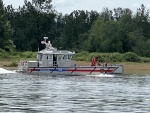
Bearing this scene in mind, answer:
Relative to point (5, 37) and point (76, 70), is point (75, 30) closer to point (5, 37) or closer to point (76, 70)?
point (5, 37)

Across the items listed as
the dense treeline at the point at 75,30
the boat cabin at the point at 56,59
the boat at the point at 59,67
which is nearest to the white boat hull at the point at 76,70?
the boat at the point at 59,67

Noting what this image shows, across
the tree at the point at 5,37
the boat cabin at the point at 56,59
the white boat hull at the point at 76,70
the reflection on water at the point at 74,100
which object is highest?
the tree at the point at 5,37

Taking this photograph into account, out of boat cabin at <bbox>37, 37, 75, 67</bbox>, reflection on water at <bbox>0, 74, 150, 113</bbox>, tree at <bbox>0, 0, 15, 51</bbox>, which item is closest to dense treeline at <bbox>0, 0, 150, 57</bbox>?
tree at <bbox>0, 0, 15, 51</bbox>

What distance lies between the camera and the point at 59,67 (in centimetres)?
6731

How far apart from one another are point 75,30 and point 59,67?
111 m

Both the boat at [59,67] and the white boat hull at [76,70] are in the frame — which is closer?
the white boat hull at [76,70]

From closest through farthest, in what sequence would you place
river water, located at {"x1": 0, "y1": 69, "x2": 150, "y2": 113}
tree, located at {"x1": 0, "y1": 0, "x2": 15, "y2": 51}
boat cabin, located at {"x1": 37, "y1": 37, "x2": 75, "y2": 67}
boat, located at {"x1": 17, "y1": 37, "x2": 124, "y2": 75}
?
river water, located at {"x1": 0, "y1": 69, "x2": 150, "y2": 113}, boat, located at {"x1": 17, "y1": 37, "x2": 124, "y2": 75}, boat cabin, located at {"x1": 37, "y1": 37, "x2": 75, "y2": 67}, tree, located at {"x1": 0, "y1": 0, "x2": 15, "y2": 51}

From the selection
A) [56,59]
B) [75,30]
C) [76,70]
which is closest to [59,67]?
[76,70]

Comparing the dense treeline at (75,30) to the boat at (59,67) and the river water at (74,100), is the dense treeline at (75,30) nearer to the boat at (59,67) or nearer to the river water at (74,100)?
the boat at (59,67)

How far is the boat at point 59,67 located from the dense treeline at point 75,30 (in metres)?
45.5

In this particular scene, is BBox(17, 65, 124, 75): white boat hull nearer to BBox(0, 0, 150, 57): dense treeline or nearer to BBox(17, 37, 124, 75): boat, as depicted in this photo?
BBox(17, 37, 124, 75): boat

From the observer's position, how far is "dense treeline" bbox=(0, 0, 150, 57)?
12685 centimetres

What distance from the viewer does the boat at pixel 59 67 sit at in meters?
66.6

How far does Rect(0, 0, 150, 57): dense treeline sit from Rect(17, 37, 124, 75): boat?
45.5m
